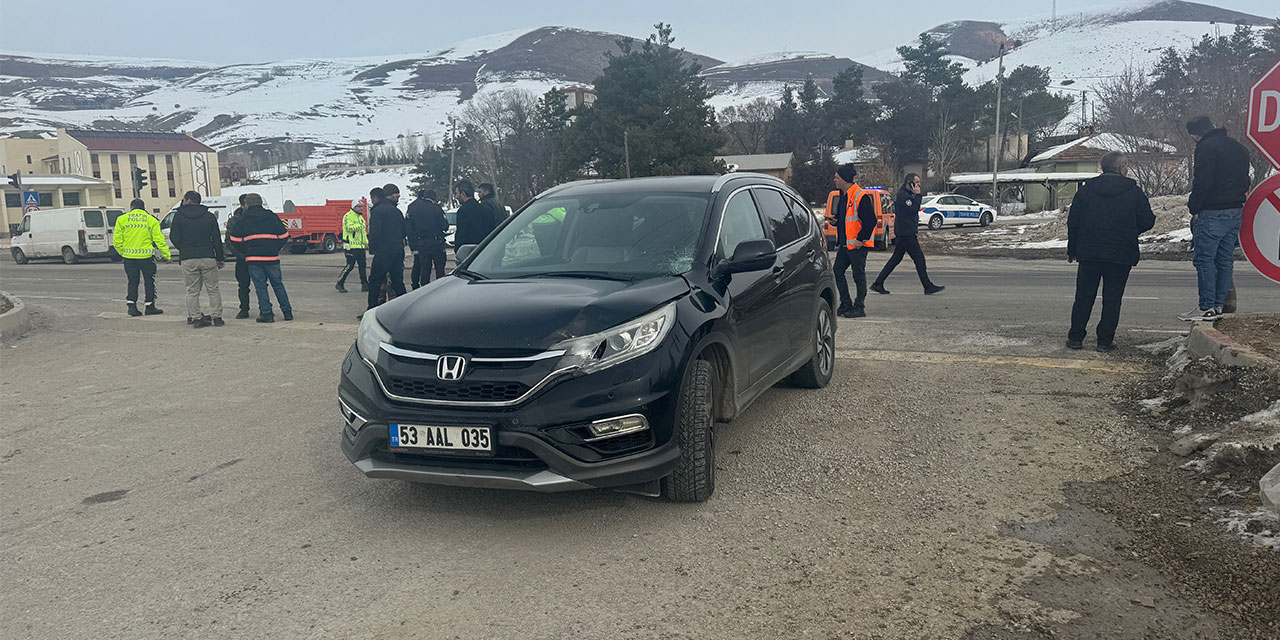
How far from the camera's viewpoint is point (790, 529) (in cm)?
427

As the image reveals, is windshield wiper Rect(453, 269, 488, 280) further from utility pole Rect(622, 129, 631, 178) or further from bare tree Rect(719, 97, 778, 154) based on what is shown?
bare tree Rect(719, 97, 778, 154)

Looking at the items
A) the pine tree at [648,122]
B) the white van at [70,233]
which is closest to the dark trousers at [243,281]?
the white van at [70,233]

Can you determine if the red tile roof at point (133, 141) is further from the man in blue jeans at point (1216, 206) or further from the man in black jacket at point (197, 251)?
the man in blue jeans at point (1216, 206)

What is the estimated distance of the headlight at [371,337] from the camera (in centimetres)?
453

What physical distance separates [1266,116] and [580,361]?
13.5 ft

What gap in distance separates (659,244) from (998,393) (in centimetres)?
299

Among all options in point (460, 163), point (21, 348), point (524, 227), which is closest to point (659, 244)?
point (524, 227)

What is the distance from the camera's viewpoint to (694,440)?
4.47 metres

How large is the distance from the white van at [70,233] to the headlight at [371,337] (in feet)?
98.2

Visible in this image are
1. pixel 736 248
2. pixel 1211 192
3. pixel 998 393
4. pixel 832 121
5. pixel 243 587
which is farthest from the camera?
pixel 832 121

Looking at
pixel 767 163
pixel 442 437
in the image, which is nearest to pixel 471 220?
pixel 442 437

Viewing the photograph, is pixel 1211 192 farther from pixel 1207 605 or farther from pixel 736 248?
pixel 1207 605

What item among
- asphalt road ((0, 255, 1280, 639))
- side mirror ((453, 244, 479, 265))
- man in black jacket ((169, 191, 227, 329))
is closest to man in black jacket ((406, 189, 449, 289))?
man in black jacket ((169, 191, 227, 329))

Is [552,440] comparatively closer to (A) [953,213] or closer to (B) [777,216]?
(B) [777,216]
